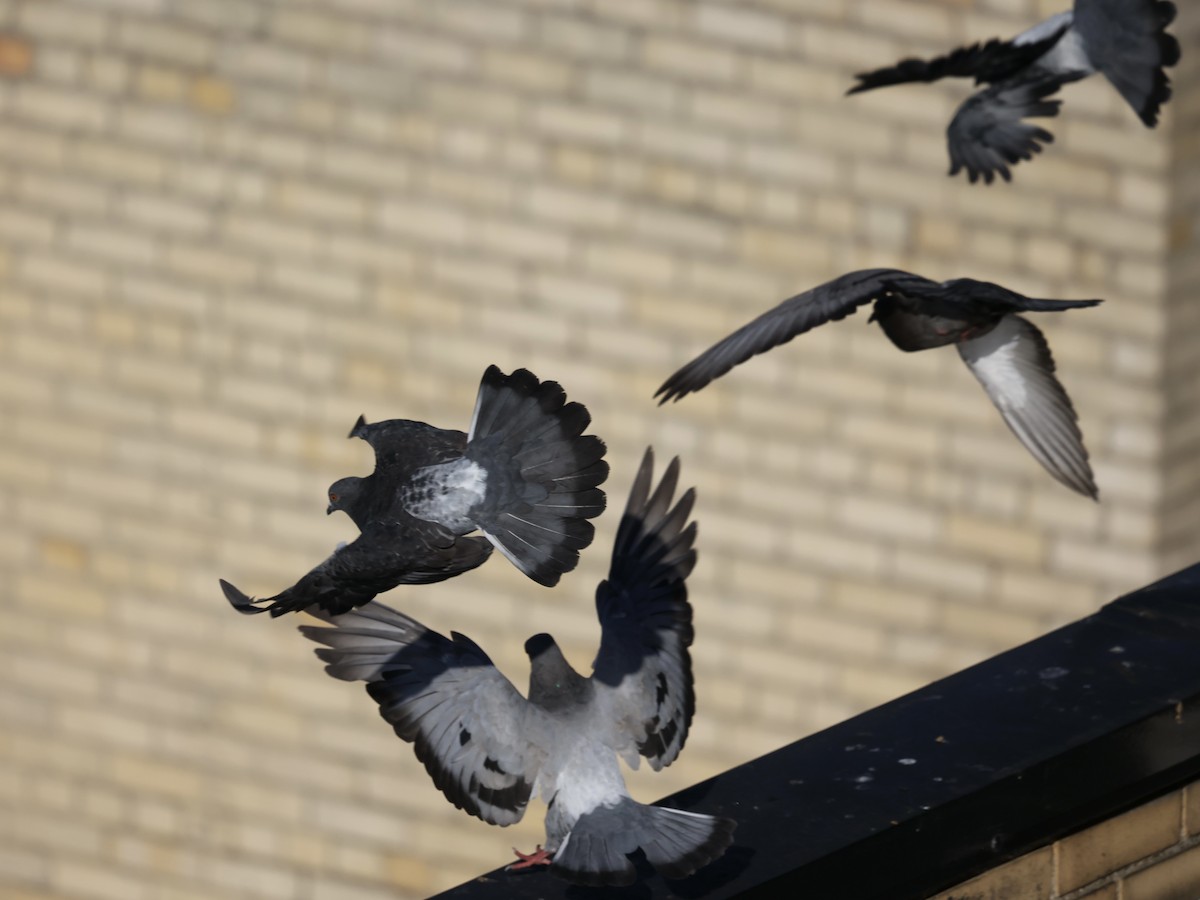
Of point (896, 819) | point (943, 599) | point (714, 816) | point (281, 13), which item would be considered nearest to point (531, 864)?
point (714, 816)

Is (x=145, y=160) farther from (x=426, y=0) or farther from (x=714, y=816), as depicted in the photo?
(x=714, y=816)

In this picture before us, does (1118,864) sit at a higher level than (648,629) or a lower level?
lower

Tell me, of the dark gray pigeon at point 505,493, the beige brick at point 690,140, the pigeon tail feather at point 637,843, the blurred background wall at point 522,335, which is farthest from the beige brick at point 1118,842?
the beige brick at point 690,140

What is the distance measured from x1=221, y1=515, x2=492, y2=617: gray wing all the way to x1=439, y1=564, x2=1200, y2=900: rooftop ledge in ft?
1.64

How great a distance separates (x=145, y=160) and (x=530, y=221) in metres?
1.42

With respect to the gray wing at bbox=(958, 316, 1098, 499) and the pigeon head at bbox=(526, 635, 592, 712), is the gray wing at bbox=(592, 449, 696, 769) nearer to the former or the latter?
the pigeon head at bbox=(526, 635, 592, 712)

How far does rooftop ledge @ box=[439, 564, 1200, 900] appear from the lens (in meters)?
3.32

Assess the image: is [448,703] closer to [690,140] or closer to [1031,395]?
[1031,395]

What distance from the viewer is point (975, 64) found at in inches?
194

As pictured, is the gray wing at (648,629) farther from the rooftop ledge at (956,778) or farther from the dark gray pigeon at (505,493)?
the dark gray pigeon at (505,493)

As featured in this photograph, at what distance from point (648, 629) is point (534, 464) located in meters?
0.90

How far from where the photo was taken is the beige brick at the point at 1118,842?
359cm

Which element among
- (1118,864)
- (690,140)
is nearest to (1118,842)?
(1118,864)

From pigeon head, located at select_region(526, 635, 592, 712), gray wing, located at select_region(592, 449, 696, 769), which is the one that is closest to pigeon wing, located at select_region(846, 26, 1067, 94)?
gray wing, located at select_region(592, 449, 696, 769)
